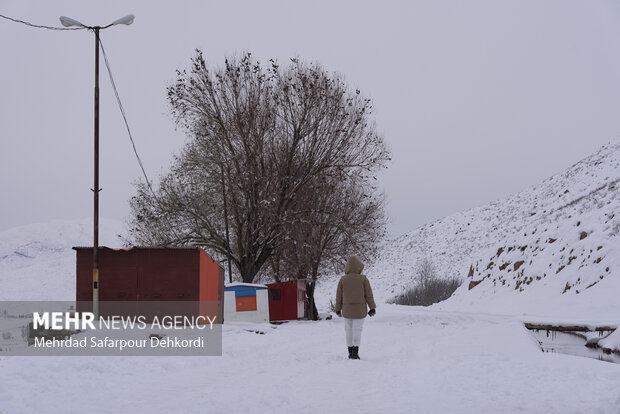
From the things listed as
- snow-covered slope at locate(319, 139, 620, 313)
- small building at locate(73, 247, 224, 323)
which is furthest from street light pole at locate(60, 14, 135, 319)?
snow-covered slope at locate(319, 139, 620, 313)

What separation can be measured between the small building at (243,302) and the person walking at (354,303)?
1188cm

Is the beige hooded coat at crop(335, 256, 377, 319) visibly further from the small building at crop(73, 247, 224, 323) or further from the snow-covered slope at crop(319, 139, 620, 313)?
the snow-covered slope at crop(319, 139, 620, 313)

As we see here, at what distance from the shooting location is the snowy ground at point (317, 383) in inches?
264

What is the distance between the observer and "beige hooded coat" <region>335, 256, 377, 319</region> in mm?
12062

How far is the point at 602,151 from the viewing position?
252 feet

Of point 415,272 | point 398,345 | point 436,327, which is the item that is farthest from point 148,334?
point 415,272

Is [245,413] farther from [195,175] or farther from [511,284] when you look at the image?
[511,284]

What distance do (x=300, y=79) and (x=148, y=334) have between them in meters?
16.9

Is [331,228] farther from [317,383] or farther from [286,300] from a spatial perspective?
[317,383]

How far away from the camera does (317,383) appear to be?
8383 mm

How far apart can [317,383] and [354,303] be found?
386 centimetres

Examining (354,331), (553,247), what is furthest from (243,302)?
(553,247)

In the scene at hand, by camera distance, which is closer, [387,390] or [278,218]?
[387,390]

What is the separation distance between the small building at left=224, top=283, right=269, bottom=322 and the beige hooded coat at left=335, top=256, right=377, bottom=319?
1195 cm
